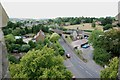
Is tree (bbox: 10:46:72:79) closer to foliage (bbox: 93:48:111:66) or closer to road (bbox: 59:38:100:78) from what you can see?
road (bbox: 59:38:100:78)

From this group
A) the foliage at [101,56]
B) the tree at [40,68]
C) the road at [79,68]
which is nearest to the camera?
the tree at [40,68]

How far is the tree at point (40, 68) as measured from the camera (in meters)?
7.21

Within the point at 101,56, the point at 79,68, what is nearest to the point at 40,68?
the point at 79,68

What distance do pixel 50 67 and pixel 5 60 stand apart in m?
5.53

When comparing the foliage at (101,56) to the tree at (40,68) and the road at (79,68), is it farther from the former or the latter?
the tree at (40,68)

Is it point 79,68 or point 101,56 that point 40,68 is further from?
point 101,56

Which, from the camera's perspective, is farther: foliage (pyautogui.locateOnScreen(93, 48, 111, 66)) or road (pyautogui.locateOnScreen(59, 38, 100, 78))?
foliage (pyautogui.locateOnScreen(93, 48, 111, 66))

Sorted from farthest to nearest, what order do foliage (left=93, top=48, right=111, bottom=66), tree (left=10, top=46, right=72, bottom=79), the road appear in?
foliage (left=93, top=48, right=111, bottom=66)
the road
tree (left=10, top=46, right=72, bottom=79)

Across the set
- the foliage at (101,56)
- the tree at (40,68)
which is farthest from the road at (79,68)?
the tree at (40,68)

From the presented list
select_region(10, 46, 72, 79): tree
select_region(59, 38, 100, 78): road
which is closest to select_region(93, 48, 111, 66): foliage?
select_region(59, 38, 100, 78): road

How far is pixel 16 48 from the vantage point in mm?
15844

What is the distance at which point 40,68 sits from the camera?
24.4 ft

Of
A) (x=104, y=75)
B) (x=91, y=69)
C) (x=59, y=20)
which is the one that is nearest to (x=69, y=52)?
(x=91, y=69)

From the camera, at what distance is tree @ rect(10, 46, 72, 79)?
721cm
